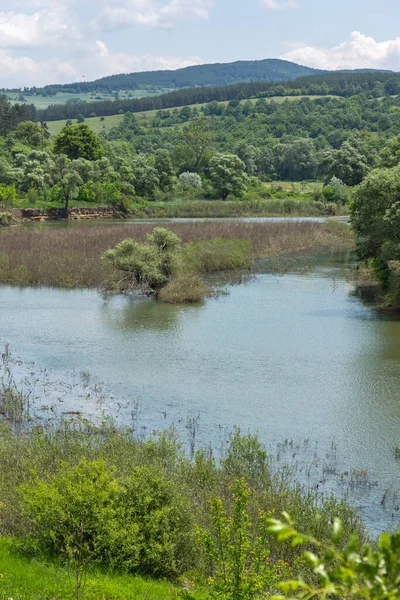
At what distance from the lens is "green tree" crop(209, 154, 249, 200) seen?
8025 cm

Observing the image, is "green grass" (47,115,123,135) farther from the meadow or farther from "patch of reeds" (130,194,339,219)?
"patch of reeds" (130,194,339,219)

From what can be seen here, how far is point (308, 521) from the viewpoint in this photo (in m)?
9.57

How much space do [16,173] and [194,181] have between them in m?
21.1

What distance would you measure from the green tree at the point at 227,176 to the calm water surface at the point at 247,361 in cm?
5053

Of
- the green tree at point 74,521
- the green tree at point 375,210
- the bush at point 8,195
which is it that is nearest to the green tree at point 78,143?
the bush at point 8,195

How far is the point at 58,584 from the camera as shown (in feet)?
23.3

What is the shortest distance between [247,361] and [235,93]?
166248 mm

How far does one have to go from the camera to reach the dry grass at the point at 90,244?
3200cm

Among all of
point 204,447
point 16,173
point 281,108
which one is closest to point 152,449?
point 204,447

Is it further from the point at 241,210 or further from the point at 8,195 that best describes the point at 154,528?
the point at 241,210

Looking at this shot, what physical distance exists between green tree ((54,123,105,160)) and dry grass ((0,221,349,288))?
36.8 metres

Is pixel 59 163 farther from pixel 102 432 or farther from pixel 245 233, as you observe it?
pixel 102 432

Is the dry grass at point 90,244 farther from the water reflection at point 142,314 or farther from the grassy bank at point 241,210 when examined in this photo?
the grassy bank at point 241,210

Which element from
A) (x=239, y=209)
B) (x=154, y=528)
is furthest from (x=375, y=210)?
(x=239, y=209)
